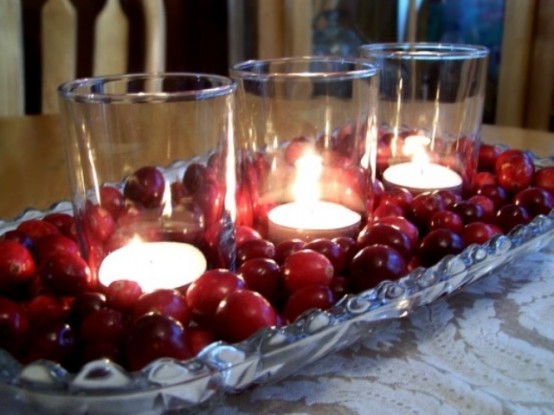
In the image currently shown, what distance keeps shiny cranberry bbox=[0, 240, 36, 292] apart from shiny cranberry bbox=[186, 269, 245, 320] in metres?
0.13

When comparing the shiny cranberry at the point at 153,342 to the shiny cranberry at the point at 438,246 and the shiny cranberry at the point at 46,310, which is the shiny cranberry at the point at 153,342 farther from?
the shiny cranberry at the point at 438,246

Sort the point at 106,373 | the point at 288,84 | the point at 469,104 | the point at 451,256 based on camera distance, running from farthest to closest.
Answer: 1. the point at 469,104
2. the point at 288,84
3. the point at 451,256
4. the point at 106,373

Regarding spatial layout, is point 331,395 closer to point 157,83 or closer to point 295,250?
point 295,250

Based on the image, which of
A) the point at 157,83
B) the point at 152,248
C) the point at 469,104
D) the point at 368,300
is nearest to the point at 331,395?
the point at 368,300

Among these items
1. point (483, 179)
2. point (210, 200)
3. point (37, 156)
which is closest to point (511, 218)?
point (483, 179)

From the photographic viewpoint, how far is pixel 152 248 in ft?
1.72

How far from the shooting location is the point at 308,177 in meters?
0.66

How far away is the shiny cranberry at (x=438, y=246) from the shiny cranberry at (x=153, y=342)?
0.70 ft

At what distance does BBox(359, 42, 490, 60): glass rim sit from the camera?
700 mm

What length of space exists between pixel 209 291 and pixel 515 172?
1.26ft

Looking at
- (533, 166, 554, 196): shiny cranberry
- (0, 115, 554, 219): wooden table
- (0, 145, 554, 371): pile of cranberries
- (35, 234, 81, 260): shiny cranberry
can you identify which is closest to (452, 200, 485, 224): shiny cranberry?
(0, 145, 554, 371): pile of cranberries

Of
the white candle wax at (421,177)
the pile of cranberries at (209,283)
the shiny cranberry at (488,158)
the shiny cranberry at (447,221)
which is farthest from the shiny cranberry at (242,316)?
the shiny cranberry at (488,158)

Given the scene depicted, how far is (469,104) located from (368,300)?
39 centimetres

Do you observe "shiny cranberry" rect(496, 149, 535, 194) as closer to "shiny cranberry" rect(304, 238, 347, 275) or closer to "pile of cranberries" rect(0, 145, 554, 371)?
"pile of cranberries" rect(0, 145, 554, 371)
